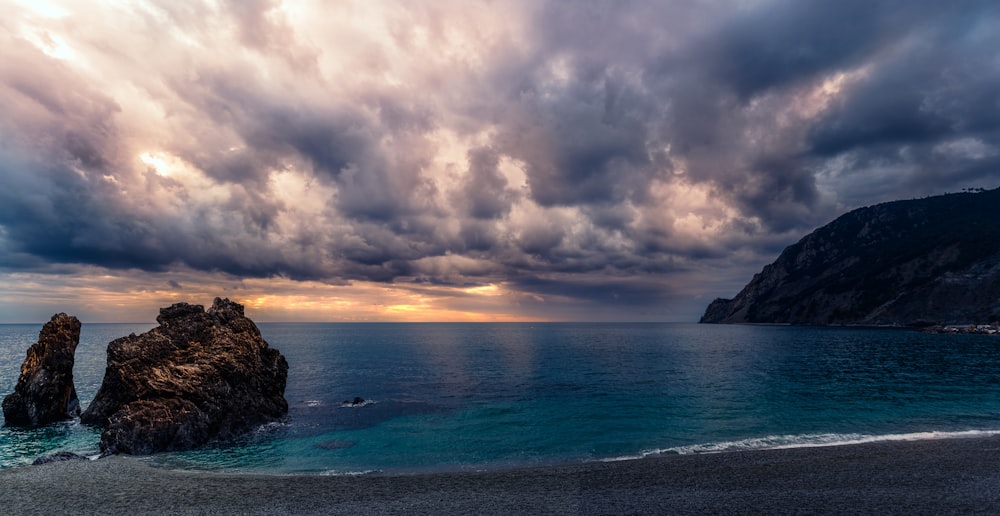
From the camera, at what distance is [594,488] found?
24234 millimetres

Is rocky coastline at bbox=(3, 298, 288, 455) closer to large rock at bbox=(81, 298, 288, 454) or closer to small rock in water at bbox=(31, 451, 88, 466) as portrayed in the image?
large rock at bbox=(81, 298, 288, 454)

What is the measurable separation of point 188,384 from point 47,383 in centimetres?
1923

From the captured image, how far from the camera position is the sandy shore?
21.3m

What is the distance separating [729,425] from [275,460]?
129 ft

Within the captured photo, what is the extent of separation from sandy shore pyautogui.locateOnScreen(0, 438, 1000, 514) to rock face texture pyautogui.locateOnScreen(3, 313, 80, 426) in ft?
73.7

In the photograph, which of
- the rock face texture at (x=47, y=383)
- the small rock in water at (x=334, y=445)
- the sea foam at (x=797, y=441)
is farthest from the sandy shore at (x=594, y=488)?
the rock face texture at (x=47, y=383)

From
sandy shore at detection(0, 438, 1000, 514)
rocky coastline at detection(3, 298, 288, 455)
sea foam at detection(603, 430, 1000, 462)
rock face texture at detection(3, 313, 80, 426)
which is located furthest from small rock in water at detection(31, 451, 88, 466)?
sea foam at detection(603, 430, 1000, 462)

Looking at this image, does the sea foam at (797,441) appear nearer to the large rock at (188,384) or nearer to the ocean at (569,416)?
the ocean at (569,416)

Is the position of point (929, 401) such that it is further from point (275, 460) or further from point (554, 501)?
point (275, 460)

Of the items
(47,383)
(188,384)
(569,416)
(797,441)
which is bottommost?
(569,416)

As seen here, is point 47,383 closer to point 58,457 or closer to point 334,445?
point 58,457

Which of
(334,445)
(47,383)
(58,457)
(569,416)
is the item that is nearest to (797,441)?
(569,416)

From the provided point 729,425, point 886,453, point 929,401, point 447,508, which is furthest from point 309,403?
point 929,401

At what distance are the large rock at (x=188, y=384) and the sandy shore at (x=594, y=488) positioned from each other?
6.15m
